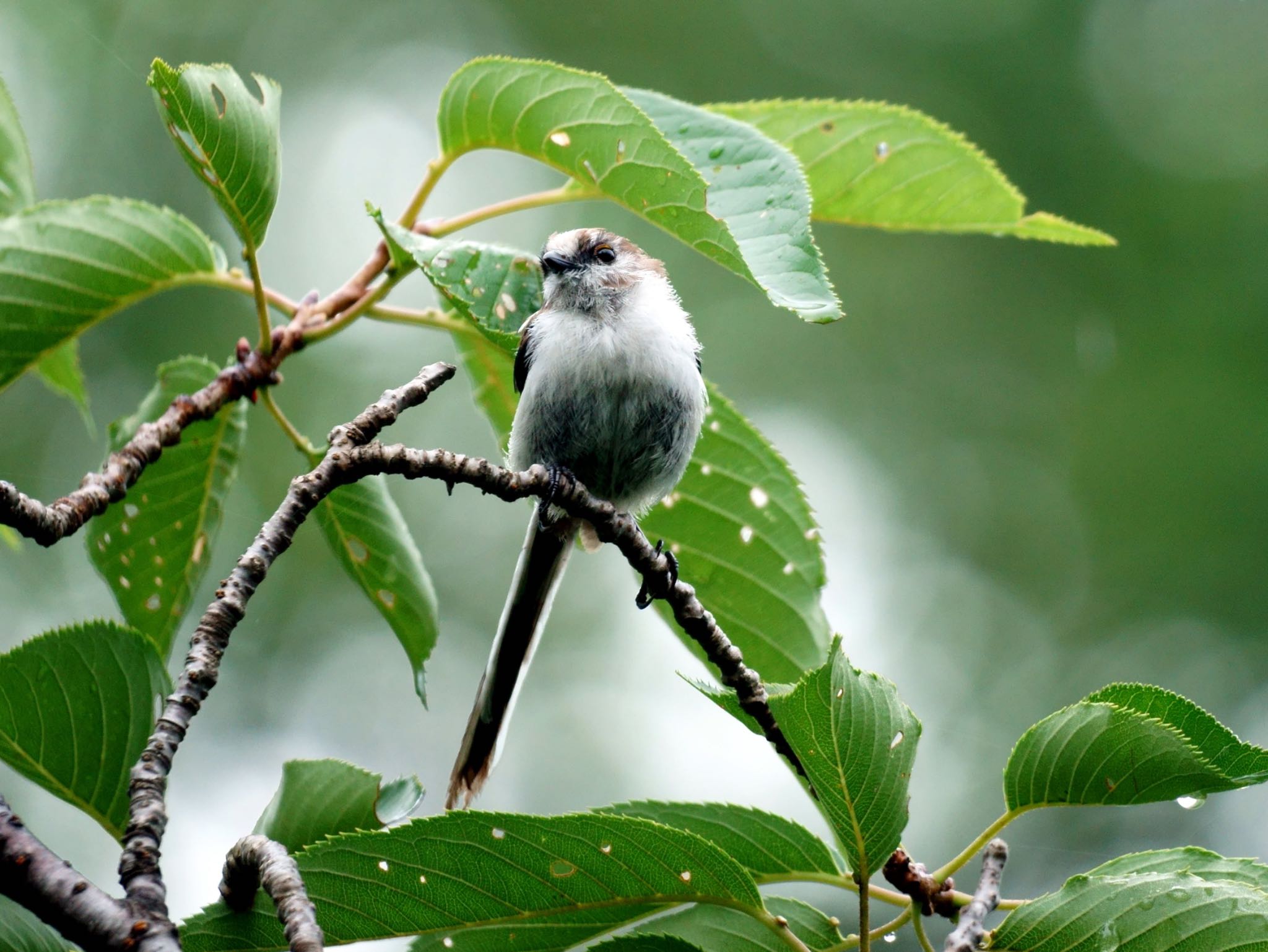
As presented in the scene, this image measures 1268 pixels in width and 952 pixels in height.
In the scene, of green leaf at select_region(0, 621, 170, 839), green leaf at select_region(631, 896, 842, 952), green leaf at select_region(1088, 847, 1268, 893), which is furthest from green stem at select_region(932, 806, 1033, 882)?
green leaf at select_region(0, 621, 170, 839)

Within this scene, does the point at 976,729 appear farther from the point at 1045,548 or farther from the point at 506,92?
the point at 506,92

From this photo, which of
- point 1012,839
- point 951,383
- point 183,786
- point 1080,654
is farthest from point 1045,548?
point 183,786

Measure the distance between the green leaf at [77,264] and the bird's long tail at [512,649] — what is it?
1.21 meters

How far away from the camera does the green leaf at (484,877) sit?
5.88ft

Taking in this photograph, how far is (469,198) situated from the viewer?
8.61 metres

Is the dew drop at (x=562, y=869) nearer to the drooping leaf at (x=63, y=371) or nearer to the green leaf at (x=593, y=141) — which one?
the green leaf at (x=593, y=141)

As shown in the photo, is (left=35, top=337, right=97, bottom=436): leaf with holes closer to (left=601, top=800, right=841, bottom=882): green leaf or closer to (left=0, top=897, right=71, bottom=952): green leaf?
(left=0, top=897, right=71, bottom=952): green leaf

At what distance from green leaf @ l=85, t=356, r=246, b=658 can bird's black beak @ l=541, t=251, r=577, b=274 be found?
1164mm

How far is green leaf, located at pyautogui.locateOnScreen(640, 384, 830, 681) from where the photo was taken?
2.75 meters

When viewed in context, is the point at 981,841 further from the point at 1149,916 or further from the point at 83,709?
the point at 83,709

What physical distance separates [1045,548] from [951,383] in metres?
1.61

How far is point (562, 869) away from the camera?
188 cm

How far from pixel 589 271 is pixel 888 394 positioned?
20.9 ft

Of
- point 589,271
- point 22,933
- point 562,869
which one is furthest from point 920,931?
point 589,271
